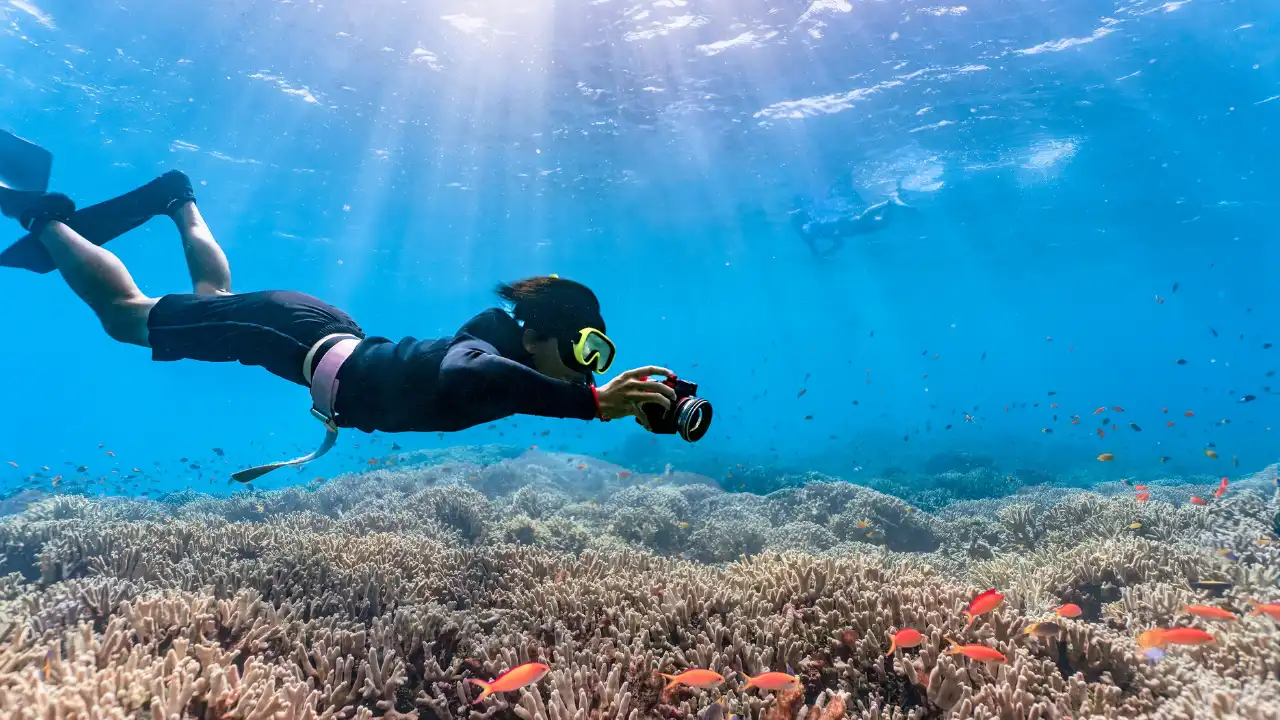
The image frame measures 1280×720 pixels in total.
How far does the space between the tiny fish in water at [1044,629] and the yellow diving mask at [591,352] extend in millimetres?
3279

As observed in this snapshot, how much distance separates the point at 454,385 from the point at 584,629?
92.7 inches

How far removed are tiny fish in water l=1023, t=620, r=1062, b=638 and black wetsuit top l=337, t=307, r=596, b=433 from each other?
3301 millimetres

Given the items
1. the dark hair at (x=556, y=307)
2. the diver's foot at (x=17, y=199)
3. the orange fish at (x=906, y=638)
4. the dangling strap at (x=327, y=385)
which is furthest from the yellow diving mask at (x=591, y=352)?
the diver's foot at (x=17, y=199)

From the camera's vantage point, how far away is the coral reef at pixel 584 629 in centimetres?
301

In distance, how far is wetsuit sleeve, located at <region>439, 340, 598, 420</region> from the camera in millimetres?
2594

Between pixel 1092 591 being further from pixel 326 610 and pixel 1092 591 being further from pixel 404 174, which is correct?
pixel 404 174

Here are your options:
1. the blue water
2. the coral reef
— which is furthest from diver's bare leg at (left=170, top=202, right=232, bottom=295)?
the blue water

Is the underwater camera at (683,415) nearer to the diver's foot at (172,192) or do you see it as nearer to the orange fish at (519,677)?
the orange fish at (519,677)

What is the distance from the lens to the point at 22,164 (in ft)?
16.5

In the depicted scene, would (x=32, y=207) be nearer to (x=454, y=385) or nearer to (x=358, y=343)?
(x=358, y=343)

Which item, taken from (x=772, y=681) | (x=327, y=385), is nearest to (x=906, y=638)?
(x=772, y=681)

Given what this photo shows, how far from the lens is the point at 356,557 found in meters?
5.45

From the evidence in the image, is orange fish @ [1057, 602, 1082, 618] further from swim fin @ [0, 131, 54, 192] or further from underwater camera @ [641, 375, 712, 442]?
swim fin @ [0, 131, 54, 192]

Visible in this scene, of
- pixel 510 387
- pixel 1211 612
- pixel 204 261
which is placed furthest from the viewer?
pixel 204 261
